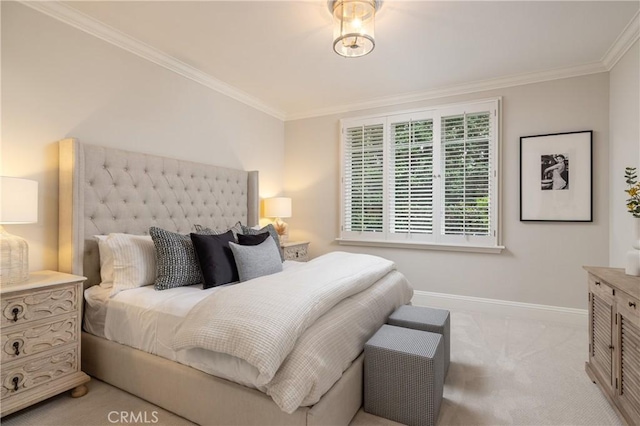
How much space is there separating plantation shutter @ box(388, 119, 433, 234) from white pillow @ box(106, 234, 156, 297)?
2784 millimetres

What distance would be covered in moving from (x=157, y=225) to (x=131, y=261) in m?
0.64

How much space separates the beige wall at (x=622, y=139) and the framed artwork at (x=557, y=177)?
196 millimetres

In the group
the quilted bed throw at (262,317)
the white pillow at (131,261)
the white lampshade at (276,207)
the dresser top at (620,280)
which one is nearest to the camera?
the quilted bed throw at (262,317)

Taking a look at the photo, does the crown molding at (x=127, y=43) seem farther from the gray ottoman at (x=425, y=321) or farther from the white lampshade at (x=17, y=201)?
the gray ottoman at (x=425, y=321)

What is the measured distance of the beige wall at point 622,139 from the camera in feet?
8.67

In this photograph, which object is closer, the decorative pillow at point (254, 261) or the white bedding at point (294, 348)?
the white bedding at point (294, 348)

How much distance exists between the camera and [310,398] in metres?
1.44

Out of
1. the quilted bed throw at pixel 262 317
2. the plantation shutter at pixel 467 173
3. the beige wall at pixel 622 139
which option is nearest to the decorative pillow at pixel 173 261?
the quilted bed throw at pixel 262 317

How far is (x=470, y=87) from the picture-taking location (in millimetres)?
3691

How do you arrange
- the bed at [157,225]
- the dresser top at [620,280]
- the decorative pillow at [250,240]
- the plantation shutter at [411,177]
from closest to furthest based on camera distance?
the bed at [157,225] → the dresser top at [620,280] → the decorative pillow at [250,240] → the plantation shutter at [411,177]

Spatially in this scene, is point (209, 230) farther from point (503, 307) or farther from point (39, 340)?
point (503, 307)

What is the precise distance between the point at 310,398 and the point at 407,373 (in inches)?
23.4

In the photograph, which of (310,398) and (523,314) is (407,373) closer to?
(310,398)

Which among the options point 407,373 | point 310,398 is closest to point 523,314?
point 407,373
